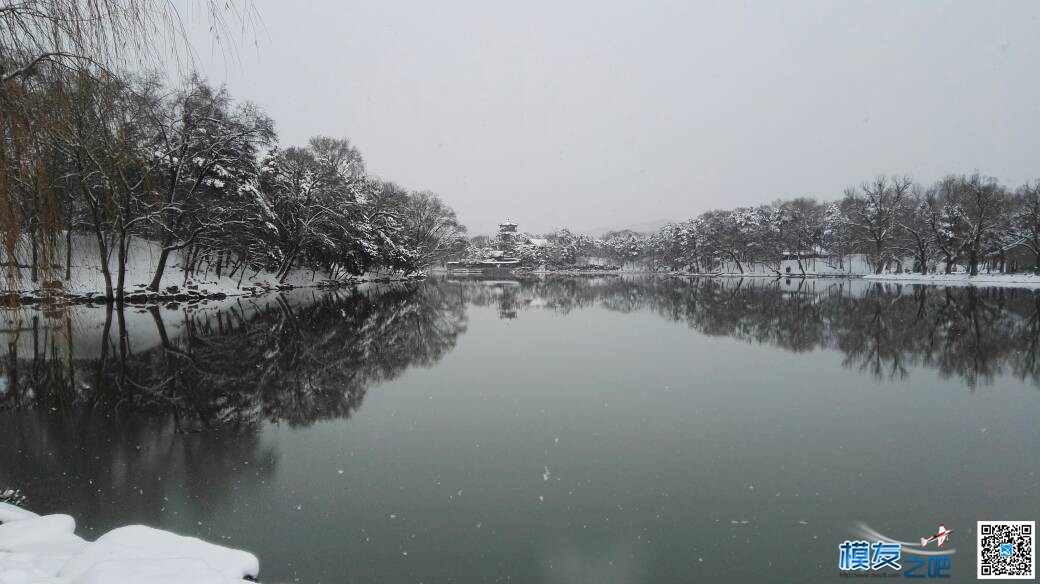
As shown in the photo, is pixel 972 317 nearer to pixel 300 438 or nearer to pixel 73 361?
pixel 300 438

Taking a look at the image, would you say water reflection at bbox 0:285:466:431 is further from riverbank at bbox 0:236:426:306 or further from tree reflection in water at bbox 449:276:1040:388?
tree reflection in water at bbox 449:276:1040:388

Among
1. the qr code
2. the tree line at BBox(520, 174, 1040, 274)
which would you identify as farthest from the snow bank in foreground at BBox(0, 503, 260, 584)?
the tree line at BBox(520, 174, 1040, 274)

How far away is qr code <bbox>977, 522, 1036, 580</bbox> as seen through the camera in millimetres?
3623

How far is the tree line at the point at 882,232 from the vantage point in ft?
160

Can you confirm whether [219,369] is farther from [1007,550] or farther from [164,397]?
[1007,550]

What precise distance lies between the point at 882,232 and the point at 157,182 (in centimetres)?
7216

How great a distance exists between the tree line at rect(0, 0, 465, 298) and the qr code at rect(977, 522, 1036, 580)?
305 inches

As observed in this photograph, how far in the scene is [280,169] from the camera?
37000 mm

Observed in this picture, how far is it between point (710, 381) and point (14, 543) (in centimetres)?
925

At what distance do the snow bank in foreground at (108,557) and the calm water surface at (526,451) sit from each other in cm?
57

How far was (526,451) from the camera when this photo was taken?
579 cm

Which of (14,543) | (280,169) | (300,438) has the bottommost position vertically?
(300,438)

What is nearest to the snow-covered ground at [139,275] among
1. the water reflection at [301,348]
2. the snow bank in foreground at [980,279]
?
the water reflection at [301,348]

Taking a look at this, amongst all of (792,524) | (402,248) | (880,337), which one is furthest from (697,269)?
(792,524)
